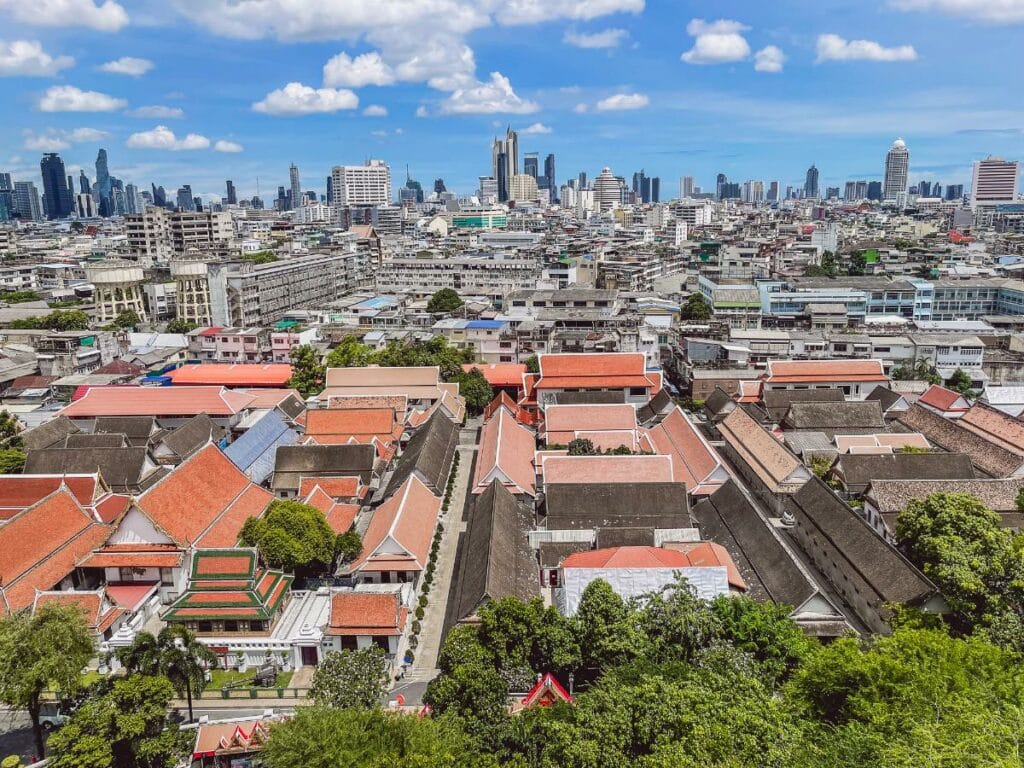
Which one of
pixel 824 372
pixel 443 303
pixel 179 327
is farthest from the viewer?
pixel 443 303

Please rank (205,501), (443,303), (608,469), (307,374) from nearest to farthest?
1. (205,501)
2. (608,469)
3. (307,374)
4. (443,303)

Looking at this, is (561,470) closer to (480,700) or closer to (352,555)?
(352,555)

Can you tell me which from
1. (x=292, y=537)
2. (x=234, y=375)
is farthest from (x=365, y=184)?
(x=292, y=537)

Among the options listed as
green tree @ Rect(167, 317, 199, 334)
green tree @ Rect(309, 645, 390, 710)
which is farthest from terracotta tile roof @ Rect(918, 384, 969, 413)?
green tree @ Rect(167, 317, 199, 334)

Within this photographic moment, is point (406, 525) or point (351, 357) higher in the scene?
point (351, 357)

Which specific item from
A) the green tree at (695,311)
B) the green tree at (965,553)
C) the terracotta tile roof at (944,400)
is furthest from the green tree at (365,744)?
the green tree at (695,311)

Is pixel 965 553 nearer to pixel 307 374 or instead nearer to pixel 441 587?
pixel 441 587

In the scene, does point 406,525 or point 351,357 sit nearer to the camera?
Result: point 406,525

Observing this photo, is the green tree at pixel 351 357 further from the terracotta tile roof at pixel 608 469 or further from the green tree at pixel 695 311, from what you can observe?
the green tree at pixel 695 311
